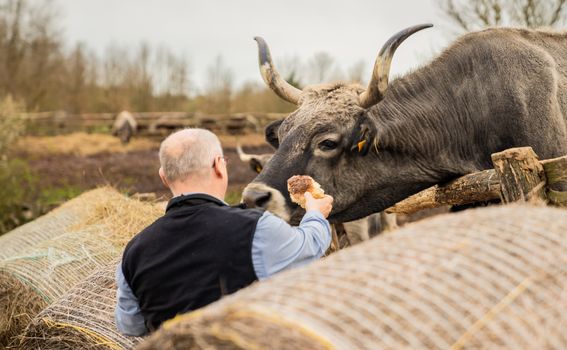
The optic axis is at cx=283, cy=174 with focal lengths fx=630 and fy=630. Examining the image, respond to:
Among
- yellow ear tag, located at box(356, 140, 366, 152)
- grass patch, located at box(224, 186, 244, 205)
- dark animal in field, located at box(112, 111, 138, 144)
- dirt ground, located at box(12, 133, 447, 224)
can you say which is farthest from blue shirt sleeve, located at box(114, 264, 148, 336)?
dark animal in field, located at box(112, 111, 138, 144)

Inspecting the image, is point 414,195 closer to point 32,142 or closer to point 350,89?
point 350,89

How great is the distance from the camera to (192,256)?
2.71 m

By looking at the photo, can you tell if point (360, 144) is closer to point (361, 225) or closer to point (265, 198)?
point (265, 198)

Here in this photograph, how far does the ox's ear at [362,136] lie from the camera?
15.9 ft

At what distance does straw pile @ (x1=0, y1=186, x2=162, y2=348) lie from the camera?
5.32 metres

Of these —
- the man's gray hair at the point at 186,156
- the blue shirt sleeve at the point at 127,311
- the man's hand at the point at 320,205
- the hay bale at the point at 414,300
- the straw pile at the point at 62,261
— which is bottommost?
the straw pile at the point at 62,261

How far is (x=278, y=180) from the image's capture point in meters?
4.50

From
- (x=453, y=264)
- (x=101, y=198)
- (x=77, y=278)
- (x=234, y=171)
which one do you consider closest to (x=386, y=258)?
(x=453, y=264)

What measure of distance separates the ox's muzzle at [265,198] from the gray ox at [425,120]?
0.65 feet

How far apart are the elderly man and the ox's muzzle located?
131cm

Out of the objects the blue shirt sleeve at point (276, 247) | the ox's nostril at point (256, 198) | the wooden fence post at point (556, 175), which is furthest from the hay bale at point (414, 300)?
the ox's nostril at point (256, 198)

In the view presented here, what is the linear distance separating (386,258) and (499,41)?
3.77m

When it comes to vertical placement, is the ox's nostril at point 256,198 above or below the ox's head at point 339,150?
below

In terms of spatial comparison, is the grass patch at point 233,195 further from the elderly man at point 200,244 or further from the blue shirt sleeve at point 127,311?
the elderly man at point 200,244
